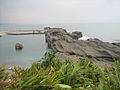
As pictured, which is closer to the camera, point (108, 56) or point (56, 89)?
point (56, 89)

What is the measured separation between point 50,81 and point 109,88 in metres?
1.20

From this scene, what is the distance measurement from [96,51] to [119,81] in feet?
42.7

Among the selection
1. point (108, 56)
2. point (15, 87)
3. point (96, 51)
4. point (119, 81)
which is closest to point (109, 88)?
point (119, 81)

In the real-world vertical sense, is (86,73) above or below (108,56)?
above

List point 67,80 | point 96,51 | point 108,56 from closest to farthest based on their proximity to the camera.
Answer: point 67,80 → point 108,56 → point 96,51

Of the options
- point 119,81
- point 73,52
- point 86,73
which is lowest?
point 73,52

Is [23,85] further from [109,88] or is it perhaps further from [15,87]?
[109,88]

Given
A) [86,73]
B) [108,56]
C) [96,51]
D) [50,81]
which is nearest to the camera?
[50,81]

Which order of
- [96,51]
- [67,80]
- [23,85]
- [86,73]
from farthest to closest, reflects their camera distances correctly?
[96,51]
[86,73]
[67,80]
[23,85]

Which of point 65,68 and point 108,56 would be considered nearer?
point 65,68

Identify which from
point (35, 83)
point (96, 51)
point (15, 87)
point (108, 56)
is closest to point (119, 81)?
point (35, 83)

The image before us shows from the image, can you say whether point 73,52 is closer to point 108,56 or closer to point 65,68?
point 108,56

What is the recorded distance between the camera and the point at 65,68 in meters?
4.88

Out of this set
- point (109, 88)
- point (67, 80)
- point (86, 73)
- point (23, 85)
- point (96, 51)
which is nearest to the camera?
point (23, 85)
